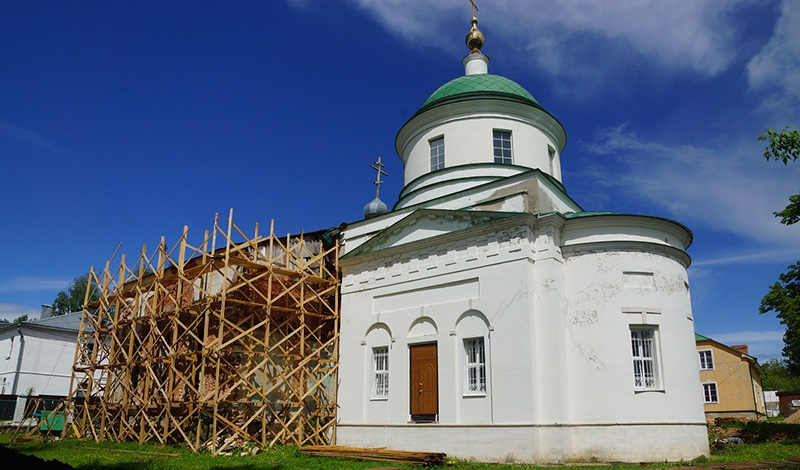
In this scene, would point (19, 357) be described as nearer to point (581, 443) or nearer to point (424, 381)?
point (424, 381)

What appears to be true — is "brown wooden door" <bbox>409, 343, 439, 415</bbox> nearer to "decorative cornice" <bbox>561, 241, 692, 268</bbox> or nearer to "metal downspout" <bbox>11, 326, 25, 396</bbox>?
"decorative cornice" <bbox>561, 241, 692, 268</bbox>

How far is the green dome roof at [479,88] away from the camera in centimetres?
2111

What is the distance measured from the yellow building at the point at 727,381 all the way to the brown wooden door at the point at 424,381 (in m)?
29.4

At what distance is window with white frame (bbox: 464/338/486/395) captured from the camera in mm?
15656

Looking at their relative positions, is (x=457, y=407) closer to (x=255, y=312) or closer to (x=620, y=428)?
(x=620, y=428)

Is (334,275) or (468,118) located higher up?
(468,118)

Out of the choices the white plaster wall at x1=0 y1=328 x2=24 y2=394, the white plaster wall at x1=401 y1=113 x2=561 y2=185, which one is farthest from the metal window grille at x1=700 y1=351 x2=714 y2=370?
the white plaster wall at x1=0 y1=328 x2=24 y2=394

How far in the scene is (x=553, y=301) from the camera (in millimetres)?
14938

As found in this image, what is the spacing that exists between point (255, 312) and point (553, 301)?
866 cm

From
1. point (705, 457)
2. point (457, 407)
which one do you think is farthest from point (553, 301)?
point (705, 457)

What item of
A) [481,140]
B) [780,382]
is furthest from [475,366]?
[780,382]

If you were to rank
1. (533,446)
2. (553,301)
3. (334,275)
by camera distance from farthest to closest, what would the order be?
1. (334,275)
2. (553,301)
3. (533,446)

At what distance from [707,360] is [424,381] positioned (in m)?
31.1

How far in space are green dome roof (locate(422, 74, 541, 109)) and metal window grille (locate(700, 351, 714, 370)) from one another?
27.0 meters
